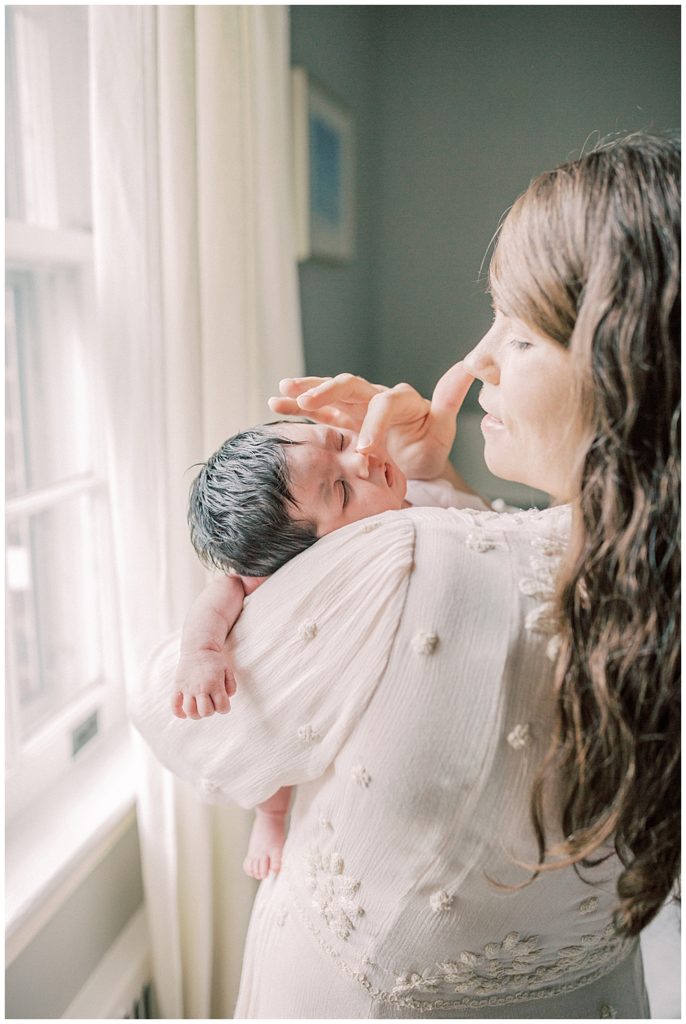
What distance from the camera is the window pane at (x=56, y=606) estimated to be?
1.38 meters

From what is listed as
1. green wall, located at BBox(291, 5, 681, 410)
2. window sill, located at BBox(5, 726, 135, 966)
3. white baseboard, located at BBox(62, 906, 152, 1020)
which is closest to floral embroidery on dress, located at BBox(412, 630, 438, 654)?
window sill, located at BBox(5, 726, 135, 966)

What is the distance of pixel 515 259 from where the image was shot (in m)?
0.56

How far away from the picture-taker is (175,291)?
45.8 inches

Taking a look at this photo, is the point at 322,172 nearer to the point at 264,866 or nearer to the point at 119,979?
the point at 264,866

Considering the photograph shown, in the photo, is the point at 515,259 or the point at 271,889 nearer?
the point at 515,259

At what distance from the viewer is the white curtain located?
112 centimetres

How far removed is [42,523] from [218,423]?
0.42 meters

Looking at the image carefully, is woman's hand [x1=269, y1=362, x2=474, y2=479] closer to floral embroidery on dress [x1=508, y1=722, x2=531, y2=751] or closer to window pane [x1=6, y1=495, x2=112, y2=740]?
floral embroidery on dress [x1=508, y1=722, x2=531, y2=751]

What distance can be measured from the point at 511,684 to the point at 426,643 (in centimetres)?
7

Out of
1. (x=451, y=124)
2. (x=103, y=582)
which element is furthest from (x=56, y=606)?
(x=451, y=124)

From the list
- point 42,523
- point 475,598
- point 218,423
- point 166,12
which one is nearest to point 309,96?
point 166,12

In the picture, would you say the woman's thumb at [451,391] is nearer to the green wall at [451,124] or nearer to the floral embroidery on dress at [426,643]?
the floral embroidery on dress at [426,643]

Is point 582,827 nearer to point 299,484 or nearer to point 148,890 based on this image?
point 299,484

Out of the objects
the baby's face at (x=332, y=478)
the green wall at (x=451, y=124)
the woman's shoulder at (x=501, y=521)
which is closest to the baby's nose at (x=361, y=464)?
the baby's face at (x=332, y=478)
